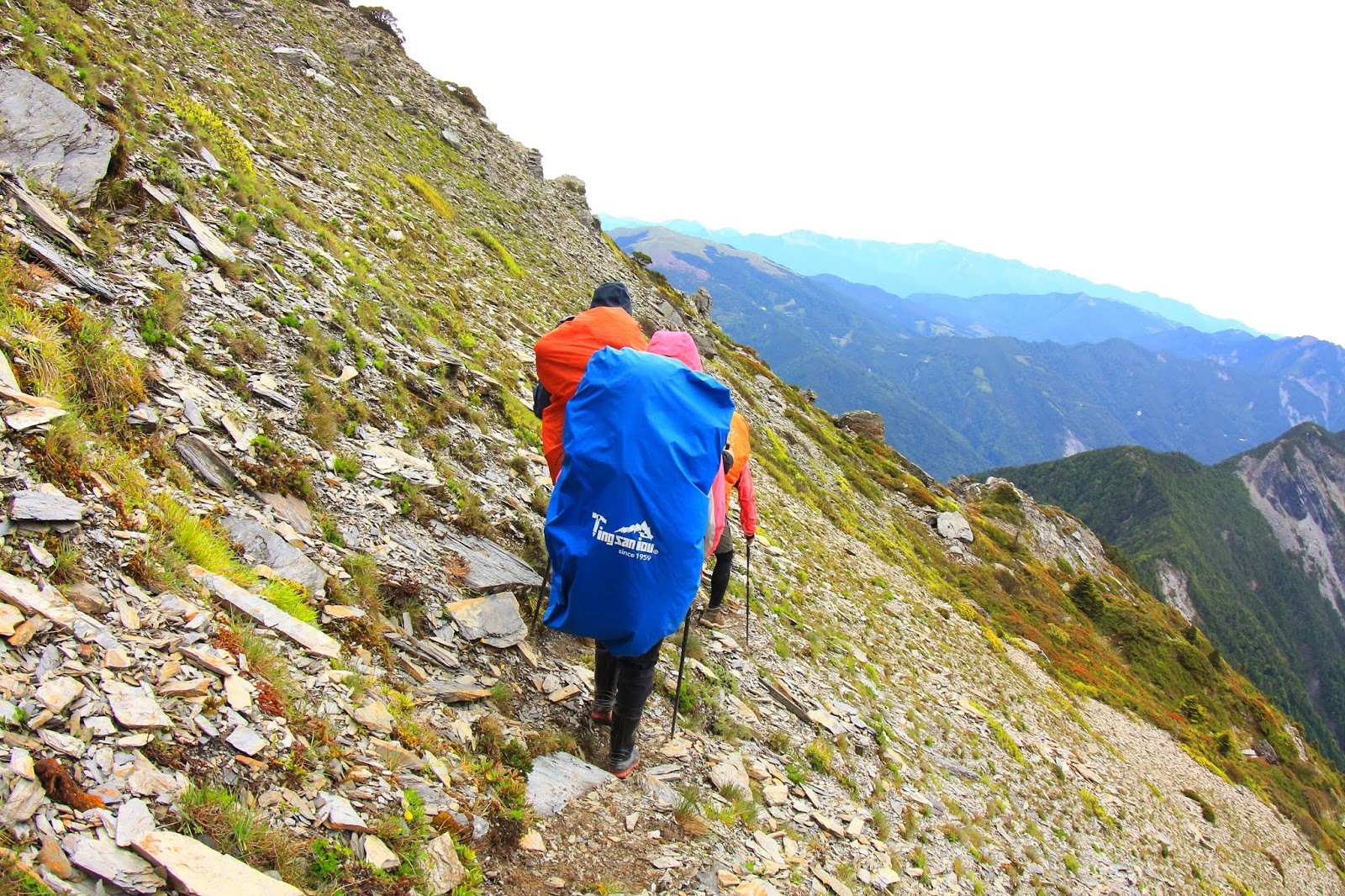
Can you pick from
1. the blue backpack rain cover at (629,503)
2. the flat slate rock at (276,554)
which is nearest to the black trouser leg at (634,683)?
the blue backpack rain cover at (629,503)

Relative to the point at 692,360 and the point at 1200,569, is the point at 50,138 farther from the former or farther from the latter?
the point at 1200,569

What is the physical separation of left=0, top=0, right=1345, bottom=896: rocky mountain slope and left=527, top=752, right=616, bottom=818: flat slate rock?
3 centimetres

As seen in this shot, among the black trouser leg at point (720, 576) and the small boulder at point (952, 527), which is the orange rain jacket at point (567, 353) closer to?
the black trouser leg at point (720, 576)

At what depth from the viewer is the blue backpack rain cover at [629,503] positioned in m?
4.54

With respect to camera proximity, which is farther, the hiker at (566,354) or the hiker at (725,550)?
the hiker at (725,550)

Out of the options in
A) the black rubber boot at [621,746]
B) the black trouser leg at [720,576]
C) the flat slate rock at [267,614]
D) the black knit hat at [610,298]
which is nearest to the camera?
the flat slate rock at [267,614]

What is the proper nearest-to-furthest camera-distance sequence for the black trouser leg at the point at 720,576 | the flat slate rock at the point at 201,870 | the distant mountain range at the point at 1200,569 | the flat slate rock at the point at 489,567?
the flat slate rock at the point at 201,870 → the flat slate rock at the point at 489,567 → the black trouser leg at the point at 720,576 → the distant mountain range at the point at 1200,569

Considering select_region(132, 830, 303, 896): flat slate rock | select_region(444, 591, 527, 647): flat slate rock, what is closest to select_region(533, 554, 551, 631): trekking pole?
select_region(444, 591, 527, 647): flat slate rock

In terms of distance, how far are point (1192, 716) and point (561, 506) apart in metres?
53.3

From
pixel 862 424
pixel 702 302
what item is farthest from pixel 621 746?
pixel 702 302

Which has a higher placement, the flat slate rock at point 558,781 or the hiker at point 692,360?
the hiker at point 692,360

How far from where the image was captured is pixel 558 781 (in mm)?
5176

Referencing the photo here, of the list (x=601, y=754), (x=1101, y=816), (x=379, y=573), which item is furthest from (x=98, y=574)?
(x=1101, y=816)

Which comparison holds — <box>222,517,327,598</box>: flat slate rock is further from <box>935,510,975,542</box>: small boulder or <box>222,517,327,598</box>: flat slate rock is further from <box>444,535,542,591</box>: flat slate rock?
<box>935,510,975,542</box>: small boulder
